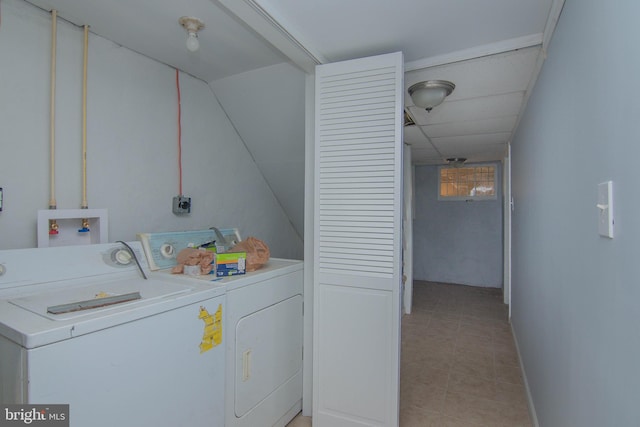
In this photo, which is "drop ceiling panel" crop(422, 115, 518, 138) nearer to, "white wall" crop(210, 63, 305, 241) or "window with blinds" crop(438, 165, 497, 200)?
"white wall" crop(210, 63, 305, 241)

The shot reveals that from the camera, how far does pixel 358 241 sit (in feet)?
6.01

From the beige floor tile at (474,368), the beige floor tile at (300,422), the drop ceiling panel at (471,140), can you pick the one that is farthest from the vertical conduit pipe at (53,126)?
the drop ceiling panel at (471,140)

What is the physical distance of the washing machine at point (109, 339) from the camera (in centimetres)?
96

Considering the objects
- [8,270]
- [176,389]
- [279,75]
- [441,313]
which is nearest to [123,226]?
[8,270]

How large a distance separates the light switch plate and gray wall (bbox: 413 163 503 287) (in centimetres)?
494

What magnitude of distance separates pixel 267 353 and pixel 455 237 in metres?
4.73

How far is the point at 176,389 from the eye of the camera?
1.31 metres

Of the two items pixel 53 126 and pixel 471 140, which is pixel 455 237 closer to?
pixel 471 140

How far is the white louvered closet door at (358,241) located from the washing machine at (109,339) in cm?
65

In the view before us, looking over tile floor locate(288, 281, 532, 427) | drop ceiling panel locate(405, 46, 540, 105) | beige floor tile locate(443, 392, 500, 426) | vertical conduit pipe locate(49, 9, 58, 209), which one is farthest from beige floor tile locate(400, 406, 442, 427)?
vertical conduit pipe locate(49, 9, 58, 209)

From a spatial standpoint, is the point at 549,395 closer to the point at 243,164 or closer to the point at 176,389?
the point at 176,389

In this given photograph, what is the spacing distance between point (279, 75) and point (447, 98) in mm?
1261

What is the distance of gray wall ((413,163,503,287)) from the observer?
5445 millimetres

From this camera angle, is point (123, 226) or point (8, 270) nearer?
point (8, 270)
